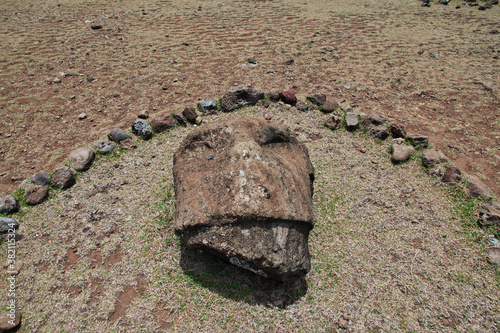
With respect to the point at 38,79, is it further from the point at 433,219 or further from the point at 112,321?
the point at 433,219

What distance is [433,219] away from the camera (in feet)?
12.2

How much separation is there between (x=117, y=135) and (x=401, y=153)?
4.64 m

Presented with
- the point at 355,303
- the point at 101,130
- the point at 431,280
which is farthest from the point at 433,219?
the point at 101,130

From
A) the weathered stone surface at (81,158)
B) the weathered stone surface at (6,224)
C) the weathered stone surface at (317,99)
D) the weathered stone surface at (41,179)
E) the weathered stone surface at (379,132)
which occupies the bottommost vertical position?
the weathered stone surface at (6,224)

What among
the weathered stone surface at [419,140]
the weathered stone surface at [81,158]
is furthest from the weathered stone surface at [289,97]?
the weathered stone surface at [81,158]

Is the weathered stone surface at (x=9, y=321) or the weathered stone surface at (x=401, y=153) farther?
the weathered stone surface at (x=401, y=153)

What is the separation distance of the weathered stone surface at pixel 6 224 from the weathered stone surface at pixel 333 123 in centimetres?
487

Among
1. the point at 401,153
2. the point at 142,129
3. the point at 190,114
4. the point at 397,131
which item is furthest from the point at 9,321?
the point at 397,131

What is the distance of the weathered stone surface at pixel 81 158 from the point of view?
4.33 meters

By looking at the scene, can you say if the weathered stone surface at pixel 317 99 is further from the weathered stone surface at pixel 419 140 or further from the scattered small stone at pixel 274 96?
the weathered stone surface at pixel 419 140

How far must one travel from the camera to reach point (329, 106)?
5.53 m

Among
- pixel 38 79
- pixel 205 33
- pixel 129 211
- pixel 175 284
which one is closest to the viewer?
pixel 175 284

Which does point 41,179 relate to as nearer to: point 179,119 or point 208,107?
point 179,119

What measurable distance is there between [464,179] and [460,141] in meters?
1.39
